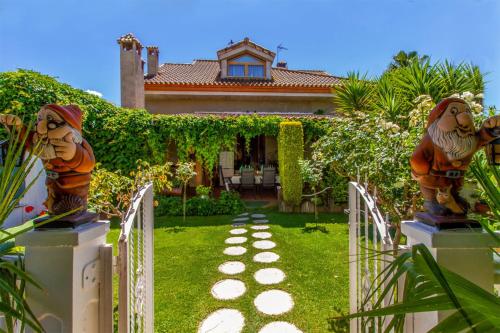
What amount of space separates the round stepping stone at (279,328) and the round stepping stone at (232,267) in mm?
Result: 1391

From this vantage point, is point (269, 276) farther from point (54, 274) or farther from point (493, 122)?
point (493, 122)

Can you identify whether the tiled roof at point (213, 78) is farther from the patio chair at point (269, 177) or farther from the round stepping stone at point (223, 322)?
the round stepping stone at point (223, 322)

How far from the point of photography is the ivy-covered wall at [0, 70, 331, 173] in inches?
302

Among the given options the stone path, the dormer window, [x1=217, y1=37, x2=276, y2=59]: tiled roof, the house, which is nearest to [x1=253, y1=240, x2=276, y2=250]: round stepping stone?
the stone path

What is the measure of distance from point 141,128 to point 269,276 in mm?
6658

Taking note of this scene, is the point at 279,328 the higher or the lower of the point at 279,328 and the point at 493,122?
the lower

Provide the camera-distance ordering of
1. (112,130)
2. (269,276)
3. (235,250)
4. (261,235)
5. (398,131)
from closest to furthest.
→ (398,131), (269,276), (235,250), (261,235), (112,130)

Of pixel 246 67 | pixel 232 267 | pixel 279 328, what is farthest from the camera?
pixel 246 67

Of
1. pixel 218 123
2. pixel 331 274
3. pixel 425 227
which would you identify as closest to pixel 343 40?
pixel 218 123

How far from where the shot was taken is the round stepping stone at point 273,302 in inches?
133

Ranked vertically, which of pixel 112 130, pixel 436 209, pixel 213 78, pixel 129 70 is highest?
pixel 213 78

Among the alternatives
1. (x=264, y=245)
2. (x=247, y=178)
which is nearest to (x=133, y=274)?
(x=264, y=245)

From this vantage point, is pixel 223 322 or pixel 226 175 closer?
pixel 223 322

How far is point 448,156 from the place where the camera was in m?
1.24
